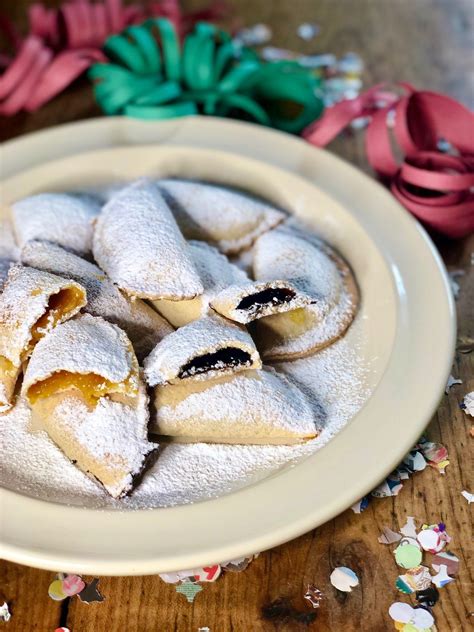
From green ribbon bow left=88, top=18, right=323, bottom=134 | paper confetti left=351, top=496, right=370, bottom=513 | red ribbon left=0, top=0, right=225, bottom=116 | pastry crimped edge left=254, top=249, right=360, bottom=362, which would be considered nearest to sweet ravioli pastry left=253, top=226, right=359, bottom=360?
pastry crimped edge left=254, top=249, right=360, bottom=362

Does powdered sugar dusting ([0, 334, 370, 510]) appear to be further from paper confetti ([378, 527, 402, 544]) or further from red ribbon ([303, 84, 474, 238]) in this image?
red ribbon ([303, 84, 474, 238])

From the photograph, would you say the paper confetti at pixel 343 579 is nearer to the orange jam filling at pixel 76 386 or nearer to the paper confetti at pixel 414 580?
the paper confetti at pixel 414 580

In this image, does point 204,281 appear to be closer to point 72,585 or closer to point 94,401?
point 94,401

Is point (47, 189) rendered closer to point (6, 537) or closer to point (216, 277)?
point (216, 277)

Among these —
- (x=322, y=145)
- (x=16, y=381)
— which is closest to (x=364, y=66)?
(x=322, y=145)

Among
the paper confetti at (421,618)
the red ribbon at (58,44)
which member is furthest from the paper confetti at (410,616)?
the red ribbon at (58,44)

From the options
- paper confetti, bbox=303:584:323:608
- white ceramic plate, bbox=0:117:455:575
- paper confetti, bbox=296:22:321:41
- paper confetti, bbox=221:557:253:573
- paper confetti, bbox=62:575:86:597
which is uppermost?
paper confetti, bbox=296:22:321:41
